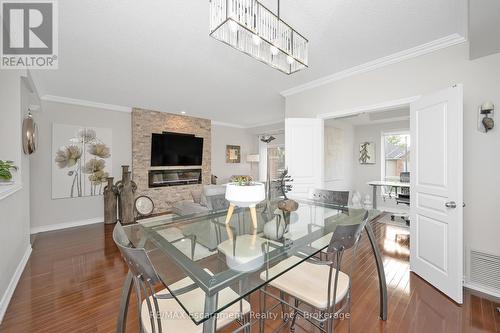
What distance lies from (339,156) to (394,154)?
150cm

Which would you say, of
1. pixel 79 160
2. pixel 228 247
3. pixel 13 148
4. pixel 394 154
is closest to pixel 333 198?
pixel 228 247

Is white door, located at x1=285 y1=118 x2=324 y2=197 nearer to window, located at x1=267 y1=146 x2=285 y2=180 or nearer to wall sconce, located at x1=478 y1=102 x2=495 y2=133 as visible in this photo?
wall sconce, located at x1=478 y1=102 x2=495 y2=133

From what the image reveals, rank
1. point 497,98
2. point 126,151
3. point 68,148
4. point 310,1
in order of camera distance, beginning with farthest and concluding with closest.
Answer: point 126,151 → point 68,148 → point 497,98 → point 310,1

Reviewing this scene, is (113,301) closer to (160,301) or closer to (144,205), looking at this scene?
(160,301)

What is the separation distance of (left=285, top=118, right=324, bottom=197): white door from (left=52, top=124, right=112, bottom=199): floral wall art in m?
4.22

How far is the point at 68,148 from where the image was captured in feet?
14.5

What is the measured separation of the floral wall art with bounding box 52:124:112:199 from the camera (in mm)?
4316

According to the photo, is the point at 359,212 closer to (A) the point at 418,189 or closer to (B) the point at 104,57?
(A) the point at 418,189

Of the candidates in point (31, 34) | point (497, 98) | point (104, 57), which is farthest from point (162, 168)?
point (497, 98)

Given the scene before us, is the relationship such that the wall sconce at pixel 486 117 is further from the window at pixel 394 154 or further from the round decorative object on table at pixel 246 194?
the window at pixel 394 154

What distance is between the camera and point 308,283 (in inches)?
56.4

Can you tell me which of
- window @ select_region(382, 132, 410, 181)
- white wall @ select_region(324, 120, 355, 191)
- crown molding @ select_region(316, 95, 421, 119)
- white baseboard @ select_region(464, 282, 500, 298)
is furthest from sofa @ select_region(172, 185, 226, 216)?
window @ select_region(382, 132, 410, 181)

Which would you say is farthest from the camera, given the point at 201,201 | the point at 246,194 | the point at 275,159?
the point at 275,159

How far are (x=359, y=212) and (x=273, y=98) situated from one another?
120 inches
